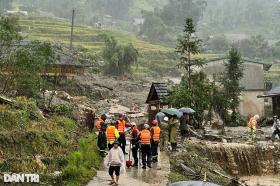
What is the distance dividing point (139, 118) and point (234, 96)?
8600mm

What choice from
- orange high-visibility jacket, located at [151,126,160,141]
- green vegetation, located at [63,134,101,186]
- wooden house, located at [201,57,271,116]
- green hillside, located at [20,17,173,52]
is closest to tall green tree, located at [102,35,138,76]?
green hillside, located at [20,17,173,52]

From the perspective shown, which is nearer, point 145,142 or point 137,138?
point 145,142

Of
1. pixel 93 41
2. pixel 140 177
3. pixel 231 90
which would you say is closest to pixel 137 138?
pixel 140 177

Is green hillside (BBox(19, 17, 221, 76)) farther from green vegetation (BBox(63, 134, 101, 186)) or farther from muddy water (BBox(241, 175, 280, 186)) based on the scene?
green vegetation (BBox(63, 134, 101, 186))

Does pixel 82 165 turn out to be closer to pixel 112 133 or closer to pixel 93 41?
pixel 112 133

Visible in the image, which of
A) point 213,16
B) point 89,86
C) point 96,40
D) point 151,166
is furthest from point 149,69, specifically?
point 213,16

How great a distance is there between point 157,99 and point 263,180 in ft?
27.2

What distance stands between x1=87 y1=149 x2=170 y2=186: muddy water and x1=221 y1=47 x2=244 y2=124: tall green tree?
22430mm

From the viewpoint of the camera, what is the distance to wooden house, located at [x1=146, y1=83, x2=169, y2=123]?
30422 millimetres

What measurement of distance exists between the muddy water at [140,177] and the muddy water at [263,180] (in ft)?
26.8

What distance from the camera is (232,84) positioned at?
4106 cm

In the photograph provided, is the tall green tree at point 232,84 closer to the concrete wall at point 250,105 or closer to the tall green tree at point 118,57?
the concrete wall at point 250,105

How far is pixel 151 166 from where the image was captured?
18781 mm

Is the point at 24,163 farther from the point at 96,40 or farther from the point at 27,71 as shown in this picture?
the point at 96,40
